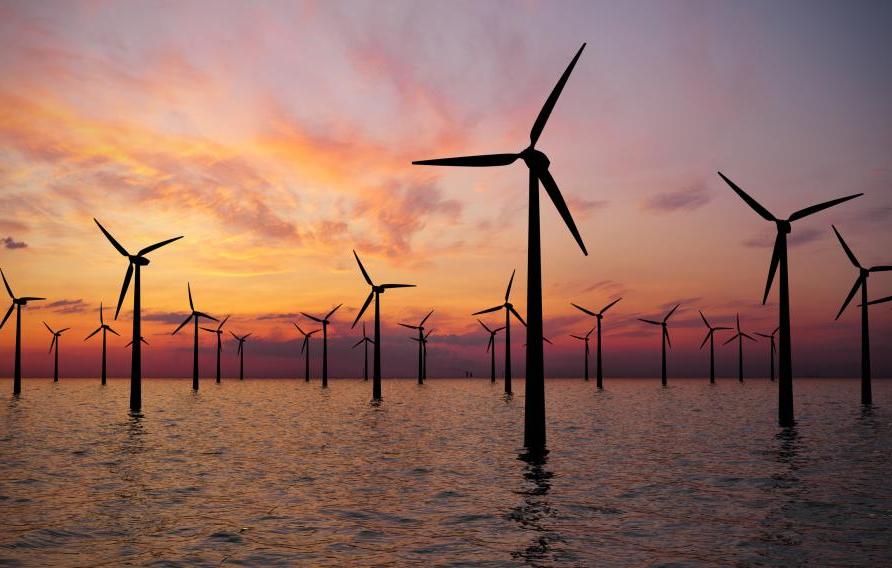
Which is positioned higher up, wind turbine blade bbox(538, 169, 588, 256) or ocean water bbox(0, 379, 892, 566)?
wind turbine blade bbox(538, 169, 588, 256)

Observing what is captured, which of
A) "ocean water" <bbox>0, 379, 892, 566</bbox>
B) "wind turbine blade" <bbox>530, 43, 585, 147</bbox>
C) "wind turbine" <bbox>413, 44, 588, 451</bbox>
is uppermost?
"wind turbine blade" <bbox>530, 43, 585, 147</bbox>

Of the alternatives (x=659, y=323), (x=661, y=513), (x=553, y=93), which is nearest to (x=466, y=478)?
(x=661, y=513)

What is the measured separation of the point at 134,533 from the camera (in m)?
20.3

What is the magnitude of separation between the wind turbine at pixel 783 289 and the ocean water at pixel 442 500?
10.6m

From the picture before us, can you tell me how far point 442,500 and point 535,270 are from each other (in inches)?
722

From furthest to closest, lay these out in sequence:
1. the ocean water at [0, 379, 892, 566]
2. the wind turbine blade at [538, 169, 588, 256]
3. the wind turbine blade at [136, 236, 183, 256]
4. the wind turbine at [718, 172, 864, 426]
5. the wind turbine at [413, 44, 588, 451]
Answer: the wind turbine blade at [136, 236, 183, 256]
the wind turbine at [718, 172, 864, 426]
the wind turbine blade at [538, 169, 588, 256]
the wind turbine at [413, 44, 588, 451]
the ocean water at [0, 379, 892, 566]

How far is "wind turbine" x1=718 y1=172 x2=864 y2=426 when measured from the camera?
197 feet

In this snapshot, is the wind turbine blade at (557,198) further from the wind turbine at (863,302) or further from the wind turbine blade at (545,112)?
the wind turbine at (863,302)

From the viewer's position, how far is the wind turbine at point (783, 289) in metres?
60.0

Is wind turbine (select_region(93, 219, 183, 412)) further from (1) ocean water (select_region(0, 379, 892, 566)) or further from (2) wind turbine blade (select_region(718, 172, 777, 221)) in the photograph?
(2) wind turbine blade (select_region(718, 172, 777, 221))

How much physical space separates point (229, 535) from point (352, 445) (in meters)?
24.9

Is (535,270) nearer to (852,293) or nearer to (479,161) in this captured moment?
(479,161)

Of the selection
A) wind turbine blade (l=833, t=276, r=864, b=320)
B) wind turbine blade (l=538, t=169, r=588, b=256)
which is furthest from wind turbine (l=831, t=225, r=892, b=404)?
wind turbine blade (l=538, t=169, r=588, b=256)

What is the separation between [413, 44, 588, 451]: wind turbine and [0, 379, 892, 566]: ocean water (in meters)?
2.25
